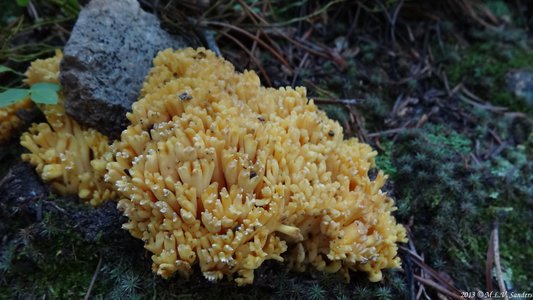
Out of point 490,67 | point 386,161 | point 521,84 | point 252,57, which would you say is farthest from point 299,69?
point 521,84

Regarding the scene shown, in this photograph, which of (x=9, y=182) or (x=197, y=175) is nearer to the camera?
(x=197, y=175)

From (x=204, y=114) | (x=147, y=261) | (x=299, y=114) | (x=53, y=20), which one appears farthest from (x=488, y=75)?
(x=53, y=20)

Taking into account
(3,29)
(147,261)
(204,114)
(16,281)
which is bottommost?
(16,281)

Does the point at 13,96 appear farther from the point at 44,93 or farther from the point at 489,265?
the point at 489,265

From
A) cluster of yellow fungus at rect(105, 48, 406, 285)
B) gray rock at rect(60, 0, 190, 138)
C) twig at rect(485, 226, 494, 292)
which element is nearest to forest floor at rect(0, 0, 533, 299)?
twig at rect(485, 226, 494, 292)

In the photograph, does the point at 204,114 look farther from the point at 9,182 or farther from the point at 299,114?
the point at 9,182

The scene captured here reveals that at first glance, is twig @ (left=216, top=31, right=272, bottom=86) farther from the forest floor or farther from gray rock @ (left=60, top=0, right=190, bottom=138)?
gray rock @ (left=60, top=0, right=190, bottom=138)

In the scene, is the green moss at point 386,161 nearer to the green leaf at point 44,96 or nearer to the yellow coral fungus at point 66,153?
the yellow coral fungus at point 66,153
